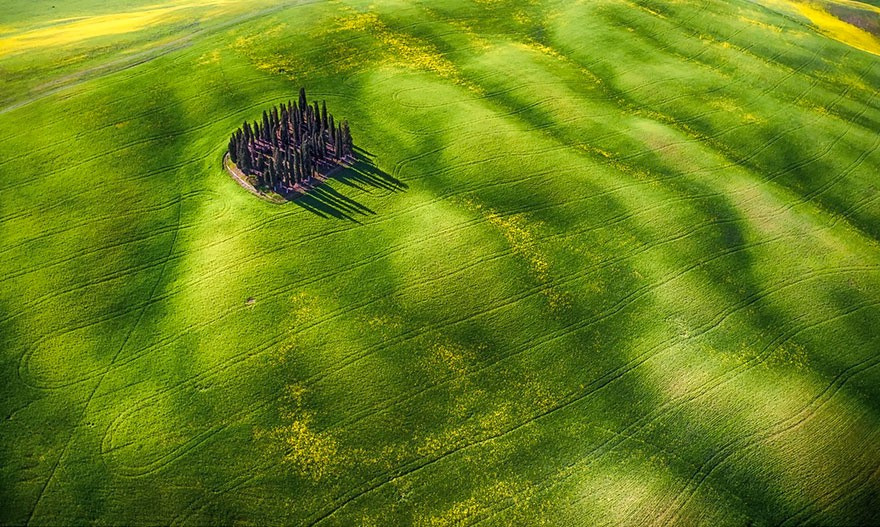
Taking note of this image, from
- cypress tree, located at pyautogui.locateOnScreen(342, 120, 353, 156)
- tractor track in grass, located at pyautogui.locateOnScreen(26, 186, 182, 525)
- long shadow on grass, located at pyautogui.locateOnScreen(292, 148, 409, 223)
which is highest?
cypress tree, located at pyautogui.locateOnScreen(342, 120, 353, 156)

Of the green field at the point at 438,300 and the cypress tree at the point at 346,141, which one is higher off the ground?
the cypress tree at the point at 346,141

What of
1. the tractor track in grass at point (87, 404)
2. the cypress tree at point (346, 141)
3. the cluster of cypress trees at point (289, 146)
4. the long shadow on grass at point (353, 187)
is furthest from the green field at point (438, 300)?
the cluster of cypress trees at point (289, 146)

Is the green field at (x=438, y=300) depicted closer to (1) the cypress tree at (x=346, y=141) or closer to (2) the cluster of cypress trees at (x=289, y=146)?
(1) the cypress tree at (x=346, y=141)

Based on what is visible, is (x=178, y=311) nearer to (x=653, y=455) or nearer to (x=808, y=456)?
(x=653, y=455)

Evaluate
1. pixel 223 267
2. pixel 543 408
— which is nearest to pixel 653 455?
pixel 543 408

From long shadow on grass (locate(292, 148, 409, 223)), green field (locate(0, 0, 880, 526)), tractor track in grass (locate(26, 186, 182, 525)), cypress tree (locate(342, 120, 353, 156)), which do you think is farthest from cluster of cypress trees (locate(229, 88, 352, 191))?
tractor track in grass (locate(26, 186, 182, 525))

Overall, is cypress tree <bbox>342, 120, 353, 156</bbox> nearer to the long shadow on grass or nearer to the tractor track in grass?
the long shadow on grass
